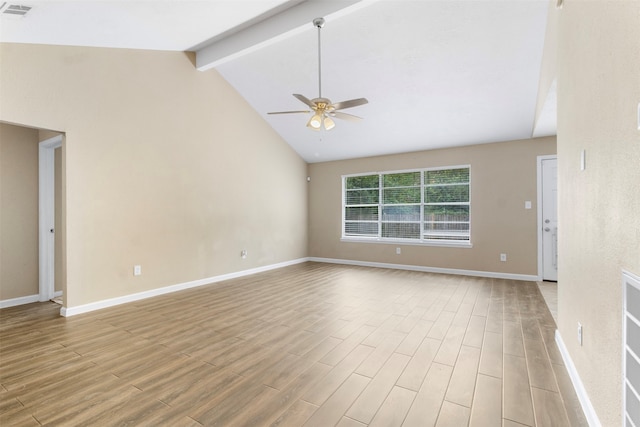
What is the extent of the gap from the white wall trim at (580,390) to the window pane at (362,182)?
4.80m

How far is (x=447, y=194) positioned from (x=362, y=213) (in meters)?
1.94

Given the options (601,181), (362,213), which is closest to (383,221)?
(362,213)

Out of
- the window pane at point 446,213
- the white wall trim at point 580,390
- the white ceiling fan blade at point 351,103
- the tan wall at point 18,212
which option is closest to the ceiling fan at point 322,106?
the white ceiling fan blade at point 351,103

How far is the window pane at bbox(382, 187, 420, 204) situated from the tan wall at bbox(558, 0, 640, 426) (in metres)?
4.11

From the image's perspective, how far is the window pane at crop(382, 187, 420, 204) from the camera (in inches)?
251

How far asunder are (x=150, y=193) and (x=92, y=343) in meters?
2.15

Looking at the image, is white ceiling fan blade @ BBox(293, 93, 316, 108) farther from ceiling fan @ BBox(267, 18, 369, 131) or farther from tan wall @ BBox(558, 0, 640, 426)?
tan wall @ BBox(558, 0, 640, 426)

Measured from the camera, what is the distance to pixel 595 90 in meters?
1.55

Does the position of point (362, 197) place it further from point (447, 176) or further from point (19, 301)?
point (19, 301)

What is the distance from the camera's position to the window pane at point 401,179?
638 centimetres

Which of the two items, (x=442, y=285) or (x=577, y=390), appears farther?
→ (x=442, y=285)

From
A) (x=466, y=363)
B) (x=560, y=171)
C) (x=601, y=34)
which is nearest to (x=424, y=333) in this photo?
(x=466, y=363)

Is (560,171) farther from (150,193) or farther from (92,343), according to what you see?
(150,193)

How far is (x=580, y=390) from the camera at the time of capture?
185 cm
